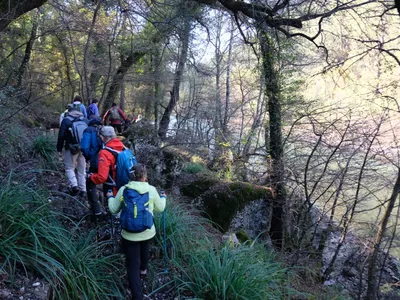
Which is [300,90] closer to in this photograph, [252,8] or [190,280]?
[252,8]

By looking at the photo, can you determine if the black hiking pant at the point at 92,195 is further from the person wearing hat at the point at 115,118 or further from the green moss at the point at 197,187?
the person wearing hat at the point at 115,118

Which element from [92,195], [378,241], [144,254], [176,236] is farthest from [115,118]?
[378,241]

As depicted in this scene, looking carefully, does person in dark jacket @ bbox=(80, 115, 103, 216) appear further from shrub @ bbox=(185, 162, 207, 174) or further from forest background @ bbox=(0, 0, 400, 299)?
shrub @ bbox=(185, 162, 207, 174)

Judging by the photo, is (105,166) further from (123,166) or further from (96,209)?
(96,209)

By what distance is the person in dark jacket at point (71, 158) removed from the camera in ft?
16.4

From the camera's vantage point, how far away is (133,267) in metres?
3.12

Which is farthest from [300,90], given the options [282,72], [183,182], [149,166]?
[149,166]

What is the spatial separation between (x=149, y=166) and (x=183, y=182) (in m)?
1.13

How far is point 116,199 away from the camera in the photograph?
3.17 m

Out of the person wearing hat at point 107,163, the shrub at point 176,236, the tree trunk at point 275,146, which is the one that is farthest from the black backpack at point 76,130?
the tree trunk at point 275,146

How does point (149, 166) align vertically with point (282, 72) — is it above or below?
below

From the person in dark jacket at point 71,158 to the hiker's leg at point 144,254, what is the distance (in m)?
2.32

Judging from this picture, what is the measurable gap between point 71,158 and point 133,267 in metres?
2.75

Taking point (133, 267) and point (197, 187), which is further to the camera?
point (197, 187)
